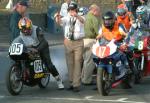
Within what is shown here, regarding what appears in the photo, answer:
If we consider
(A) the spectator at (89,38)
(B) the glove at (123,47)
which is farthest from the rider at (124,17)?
(B) the glove at (123,47)

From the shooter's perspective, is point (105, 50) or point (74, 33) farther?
point (74, 33)

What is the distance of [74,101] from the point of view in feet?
38.1

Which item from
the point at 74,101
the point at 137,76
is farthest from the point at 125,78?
the point at 74,101

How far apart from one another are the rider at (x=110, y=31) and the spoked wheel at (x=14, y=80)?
5.87 ft

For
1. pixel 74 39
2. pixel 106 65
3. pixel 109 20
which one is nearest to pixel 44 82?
pixel 74 39

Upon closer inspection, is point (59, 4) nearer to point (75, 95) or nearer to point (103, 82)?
point (75, 95)

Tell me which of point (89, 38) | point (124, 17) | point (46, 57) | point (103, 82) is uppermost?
point (124, 17)

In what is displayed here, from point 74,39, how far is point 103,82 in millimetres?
1429

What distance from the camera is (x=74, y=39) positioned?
13055 millimetres

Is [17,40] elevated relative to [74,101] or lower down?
elevated

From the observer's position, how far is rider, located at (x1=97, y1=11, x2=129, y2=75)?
1266 centimetres

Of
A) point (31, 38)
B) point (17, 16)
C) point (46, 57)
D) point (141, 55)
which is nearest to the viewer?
point (31, 38)

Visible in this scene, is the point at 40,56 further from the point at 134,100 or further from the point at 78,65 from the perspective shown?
the point at 134,100

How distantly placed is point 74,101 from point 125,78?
1.79m
